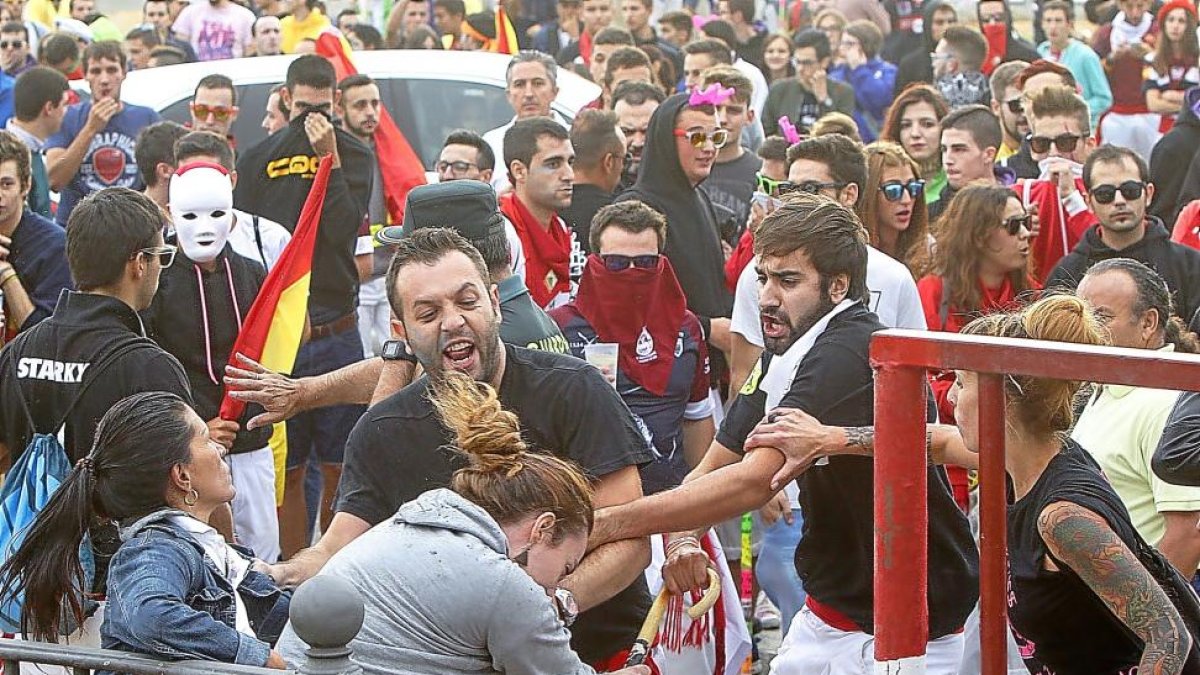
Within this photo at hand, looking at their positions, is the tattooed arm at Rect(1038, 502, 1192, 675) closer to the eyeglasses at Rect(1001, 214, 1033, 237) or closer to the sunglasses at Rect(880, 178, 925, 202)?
the eyeglasses at Rect(1001, 214, 1033, 237)

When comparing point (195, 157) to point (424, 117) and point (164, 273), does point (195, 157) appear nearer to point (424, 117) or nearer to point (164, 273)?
point (164, 273)

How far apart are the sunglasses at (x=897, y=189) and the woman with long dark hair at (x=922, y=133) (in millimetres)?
1859

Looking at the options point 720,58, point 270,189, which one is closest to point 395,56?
point 720,58

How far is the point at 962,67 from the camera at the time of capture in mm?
12211

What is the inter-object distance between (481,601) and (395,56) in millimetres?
8729

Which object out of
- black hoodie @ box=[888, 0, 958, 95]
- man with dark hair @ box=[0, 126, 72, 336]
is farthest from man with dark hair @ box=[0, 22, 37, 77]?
black hoodie @ box=[888, 0, 958, 95]

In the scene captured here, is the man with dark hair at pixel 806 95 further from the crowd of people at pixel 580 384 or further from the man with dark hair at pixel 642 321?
the man with dark hair at pixel 642 321

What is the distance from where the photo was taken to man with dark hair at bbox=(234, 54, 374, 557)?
7867 mm

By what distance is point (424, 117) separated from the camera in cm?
1116

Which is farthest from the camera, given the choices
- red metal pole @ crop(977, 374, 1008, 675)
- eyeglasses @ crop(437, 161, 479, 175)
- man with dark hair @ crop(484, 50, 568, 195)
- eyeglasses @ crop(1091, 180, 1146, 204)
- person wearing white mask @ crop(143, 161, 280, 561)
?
man with dark hair @ crop(484, 50, 568, 195)

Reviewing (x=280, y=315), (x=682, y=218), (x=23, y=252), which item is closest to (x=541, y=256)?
(x=682, y=218)

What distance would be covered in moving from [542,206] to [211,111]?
2.97 m

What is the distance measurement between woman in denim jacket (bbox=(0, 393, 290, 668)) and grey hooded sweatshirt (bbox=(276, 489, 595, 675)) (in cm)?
56

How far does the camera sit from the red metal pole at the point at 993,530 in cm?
293
